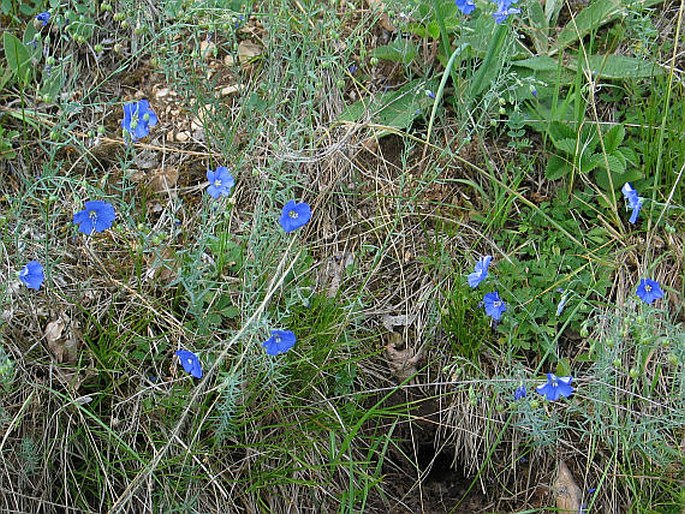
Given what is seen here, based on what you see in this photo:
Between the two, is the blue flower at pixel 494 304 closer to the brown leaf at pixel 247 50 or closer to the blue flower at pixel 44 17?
the brown leaf at pixel 247 50

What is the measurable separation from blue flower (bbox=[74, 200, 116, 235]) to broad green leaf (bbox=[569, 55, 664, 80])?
162cm

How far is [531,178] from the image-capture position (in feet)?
9.23

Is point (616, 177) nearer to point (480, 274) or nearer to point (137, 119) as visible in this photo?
point (480, 274)

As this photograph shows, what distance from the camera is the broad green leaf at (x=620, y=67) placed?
9.12 ft

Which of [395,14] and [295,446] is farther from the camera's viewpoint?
[395,14]

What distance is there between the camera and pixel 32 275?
2182 millimetres

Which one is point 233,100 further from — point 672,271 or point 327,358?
point 672,271

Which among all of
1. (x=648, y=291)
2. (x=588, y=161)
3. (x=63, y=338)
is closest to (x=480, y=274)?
(x=648, y=291)

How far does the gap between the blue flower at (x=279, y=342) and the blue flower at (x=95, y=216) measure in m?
0.53

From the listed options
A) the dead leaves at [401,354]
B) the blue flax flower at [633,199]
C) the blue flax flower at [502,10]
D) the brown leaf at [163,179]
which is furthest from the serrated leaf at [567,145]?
the brown leaf at [163,179]

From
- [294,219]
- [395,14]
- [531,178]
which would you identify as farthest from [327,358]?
[395,14]

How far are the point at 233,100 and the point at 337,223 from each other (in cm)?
60

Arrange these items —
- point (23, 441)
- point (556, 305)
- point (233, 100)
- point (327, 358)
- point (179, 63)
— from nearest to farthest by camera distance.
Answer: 1. point (23, 441)
2. point (327, 358)
3. point (556, 305)
4. point (179, 63)
5. point (233, 100)

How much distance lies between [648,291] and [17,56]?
2.12 meters
